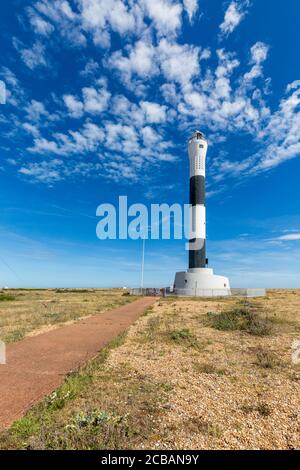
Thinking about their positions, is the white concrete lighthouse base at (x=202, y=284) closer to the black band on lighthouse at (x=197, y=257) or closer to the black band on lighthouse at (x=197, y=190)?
the black band on lighthouse at (x=197, y=257)

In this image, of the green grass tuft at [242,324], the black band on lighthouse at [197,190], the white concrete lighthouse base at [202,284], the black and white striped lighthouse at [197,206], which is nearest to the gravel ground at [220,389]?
the green grass tuft at [242,324]

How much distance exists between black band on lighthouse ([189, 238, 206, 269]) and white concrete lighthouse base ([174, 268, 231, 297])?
919mm

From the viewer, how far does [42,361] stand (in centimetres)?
1162

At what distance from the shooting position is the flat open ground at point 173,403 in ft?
19.4

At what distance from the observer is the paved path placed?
7.84 metres

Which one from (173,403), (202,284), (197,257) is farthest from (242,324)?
(197,257)

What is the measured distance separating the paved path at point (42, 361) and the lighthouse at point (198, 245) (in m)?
37.3

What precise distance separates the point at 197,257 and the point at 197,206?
952 centimetres

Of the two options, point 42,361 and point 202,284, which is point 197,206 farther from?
point 42,361

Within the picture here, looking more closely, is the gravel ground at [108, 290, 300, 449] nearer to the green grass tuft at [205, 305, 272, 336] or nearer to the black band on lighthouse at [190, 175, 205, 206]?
the green grass tuft at [205, 305, 272, 336]

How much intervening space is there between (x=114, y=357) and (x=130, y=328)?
289 inches

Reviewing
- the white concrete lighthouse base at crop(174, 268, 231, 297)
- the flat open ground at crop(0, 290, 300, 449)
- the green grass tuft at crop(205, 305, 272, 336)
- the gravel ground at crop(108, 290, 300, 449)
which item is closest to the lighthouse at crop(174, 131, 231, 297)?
the white concrete lighthouse base at crop(174, 268, 231, 297)
